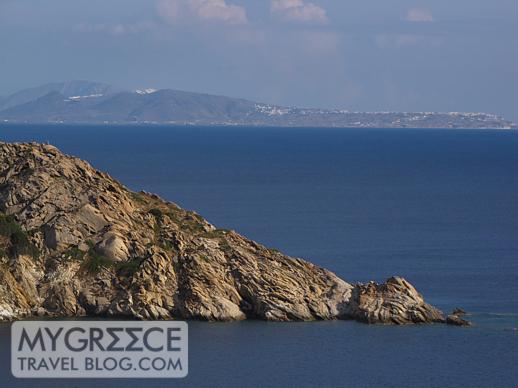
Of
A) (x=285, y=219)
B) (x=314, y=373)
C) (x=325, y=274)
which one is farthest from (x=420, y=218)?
(x=314, y=373)

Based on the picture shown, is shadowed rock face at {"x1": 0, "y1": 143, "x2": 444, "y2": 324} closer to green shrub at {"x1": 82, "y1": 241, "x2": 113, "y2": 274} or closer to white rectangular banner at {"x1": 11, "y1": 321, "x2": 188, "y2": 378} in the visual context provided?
green shrub at {"x1": 82, "y1": 241, "x2": 113, "y2": 274}

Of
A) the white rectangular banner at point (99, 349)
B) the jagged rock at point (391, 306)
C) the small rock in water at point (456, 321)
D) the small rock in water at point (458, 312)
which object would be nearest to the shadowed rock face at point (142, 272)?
the jagged rock at point (391, 306)

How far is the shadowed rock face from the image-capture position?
64750 millimetres

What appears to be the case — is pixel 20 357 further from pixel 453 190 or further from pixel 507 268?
pixel 453 190

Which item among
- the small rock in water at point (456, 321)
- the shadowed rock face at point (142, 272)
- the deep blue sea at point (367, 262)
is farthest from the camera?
the shadowed rock face at point (142, 272)

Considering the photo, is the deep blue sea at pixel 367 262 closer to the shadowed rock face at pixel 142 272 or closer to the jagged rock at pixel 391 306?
the jagged rock at pixel 391 306

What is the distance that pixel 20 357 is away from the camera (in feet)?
185

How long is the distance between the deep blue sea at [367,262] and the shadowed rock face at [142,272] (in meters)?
1.50

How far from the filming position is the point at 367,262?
277 ft

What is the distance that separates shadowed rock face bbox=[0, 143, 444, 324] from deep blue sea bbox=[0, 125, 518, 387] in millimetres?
1504

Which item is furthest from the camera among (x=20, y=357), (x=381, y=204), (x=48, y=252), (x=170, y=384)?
(x=381, y=204)

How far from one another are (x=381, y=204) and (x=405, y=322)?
63733 mm

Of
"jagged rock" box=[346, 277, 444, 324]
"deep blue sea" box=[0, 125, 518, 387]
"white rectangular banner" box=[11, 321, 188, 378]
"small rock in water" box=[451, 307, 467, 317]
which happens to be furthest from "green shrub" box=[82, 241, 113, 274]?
"small rock in water" box=[451, 307, 467, 317]

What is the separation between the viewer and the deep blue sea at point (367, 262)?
2184 inches
